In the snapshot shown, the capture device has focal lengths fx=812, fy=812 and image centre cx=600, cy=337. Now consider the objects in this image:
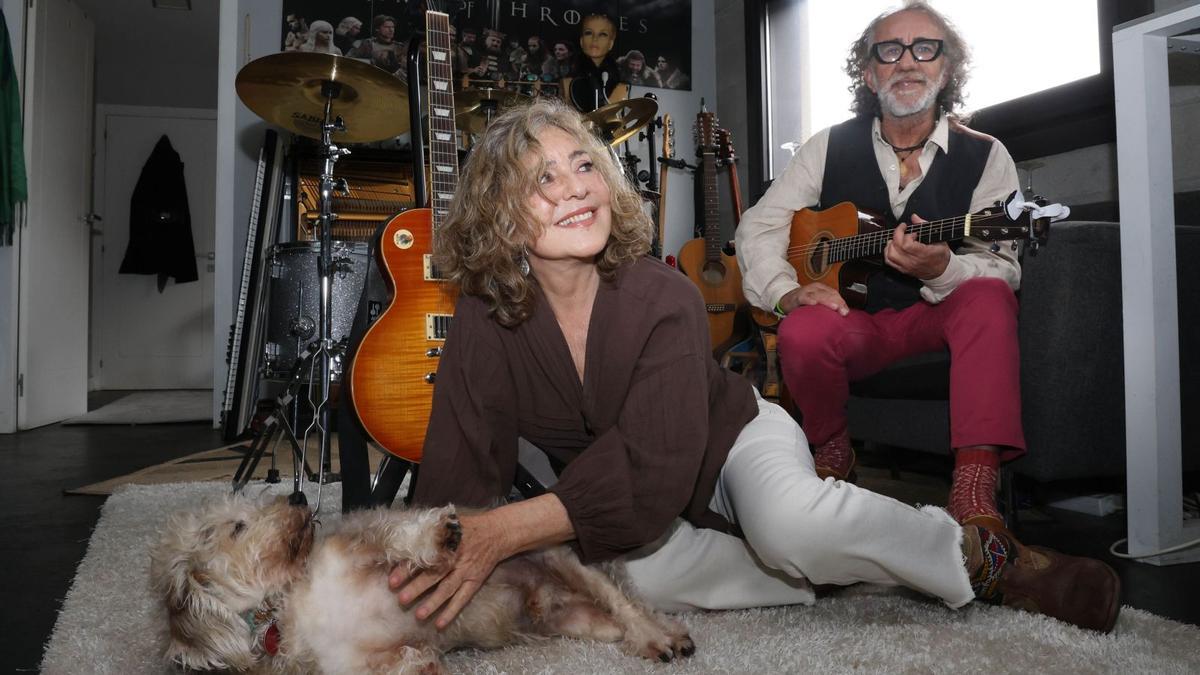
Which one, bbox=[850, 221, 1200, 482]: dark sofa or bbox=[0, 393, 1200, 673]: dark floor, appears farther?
bbox=[850, 221, 1200, 482]: dark sofa

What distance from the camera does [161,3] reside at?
670 centimetres

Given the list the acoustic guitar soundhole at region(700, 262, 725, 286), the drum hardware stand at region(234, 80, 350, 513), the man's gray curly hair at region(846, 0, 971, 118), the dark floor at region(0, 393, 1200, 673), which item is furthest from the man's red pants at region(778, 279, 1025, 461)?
the acoustic guitar soundhole at region(700, 262, 725, 286)

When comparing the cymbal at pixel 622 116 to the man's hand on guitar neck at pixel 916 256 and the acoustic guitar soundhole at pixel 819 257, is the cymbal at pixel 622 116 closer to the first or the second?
the acoustic guitar soundhole at pixel 819 257

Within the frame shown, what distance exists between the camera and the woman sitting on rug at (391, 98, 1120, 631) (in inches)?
52.7

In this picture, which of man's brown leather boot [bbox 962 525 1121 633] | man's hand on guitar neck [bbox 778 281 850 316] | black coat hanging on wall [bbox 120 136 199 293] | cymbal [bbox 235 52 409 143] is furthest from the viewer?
black coat hanging on wall [bbox 120 136 199 293]

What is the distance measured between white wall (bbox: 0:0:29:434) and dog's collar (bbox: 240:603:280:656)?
500 cm

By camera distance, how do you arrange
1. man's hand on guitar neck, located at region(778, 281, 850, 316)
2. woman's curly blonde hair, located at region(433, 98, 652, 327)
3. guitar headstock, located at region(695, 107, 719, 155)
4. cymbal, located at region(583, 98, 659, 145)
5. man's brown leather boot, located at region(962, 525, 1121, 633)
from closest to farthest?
man's brown leather boot, located at region(962, 525, 1121, 633), woman's curly blonde hair, located at region(433, 98, 652, 327), man's hand on guitar neck, located at region(778, 281, 850, 316), cymbal, located at region(583, 98, 659, 145), guitar headstock, located at region(695, 107, 719, 155)

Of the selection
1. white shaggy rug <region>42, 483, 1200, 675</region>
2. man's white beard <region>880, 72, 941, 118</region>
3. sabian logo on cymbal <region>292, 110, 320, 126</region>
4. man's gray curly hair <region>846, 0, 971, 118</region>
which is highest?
sabian logo on cymbal <region>292, 110, 320, 126</region>

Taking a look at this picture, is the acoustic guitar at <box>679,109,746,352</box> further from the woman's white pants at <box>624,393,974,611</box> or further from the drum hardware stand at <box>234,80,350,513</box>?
the woman's white pants at <box>624,393,974,611</box>

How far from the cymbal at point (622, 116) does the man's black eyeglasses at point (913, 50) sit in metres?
1.70

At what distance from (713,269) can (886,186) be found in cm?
182

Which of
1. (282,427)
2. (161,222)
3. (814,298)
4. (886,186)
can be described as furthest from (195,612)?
(161,222)

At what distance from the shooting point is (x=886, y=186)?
8.39ft

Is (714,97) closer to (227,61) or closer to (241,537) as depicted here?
(227,61)
